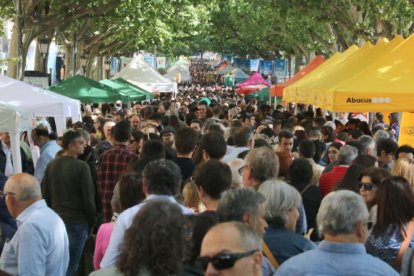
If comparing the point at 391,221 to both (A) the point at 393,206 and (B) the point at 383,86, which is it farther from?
(B) the point at 383,86

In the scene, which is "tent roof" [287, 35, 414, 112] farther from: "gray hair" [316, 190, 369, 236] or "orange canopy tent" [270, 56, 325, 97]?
"orange canopy tent" [270, 56, 325, 97]

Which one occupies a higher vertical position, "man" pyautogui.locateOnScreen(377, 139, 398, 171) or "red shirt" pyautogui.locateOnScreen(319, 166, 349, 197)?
"man" pyautogui.locateOnScreen(377, 139, 398, 171)

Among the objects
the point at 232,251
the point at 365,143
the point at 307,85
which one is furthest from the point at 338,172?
the point at 307,85

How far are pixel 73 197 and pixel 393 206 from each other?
4.19 meters

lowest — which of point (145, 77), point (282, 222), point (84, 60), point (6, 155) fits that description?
point (6, 155)

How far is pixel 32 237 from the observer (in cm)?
617

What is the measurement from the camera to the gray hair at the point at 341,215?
16.2 feet

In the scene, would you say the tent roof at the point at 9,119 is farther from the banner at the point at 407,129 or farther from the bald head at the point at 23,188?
the banner at the point at 407,129

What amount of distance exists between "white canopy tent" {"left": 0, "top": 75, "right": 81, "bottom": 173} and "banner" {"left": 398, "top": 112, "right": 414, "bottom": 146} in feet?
18.0

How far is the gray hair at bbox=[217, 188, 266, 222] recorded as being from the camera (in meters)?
5.43

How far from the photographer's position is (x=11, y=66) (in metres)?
25.4

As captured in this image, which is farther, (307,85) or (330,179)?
(307,85)

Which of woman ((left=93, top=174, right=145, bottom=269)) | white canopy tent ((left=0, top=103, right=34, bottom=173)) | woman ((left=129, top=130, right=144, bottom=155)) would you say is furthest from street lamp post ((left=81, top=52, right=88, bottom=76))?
woman ((left=93, top=174, right=145, bottom=269))

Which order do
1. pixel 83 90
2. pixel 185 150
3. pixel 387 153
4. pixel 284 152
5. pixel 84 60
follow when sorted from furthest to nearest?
pixel 84 60
pixel 83 90
pixel 387 153
pixel 284 152
pixel 185 150
